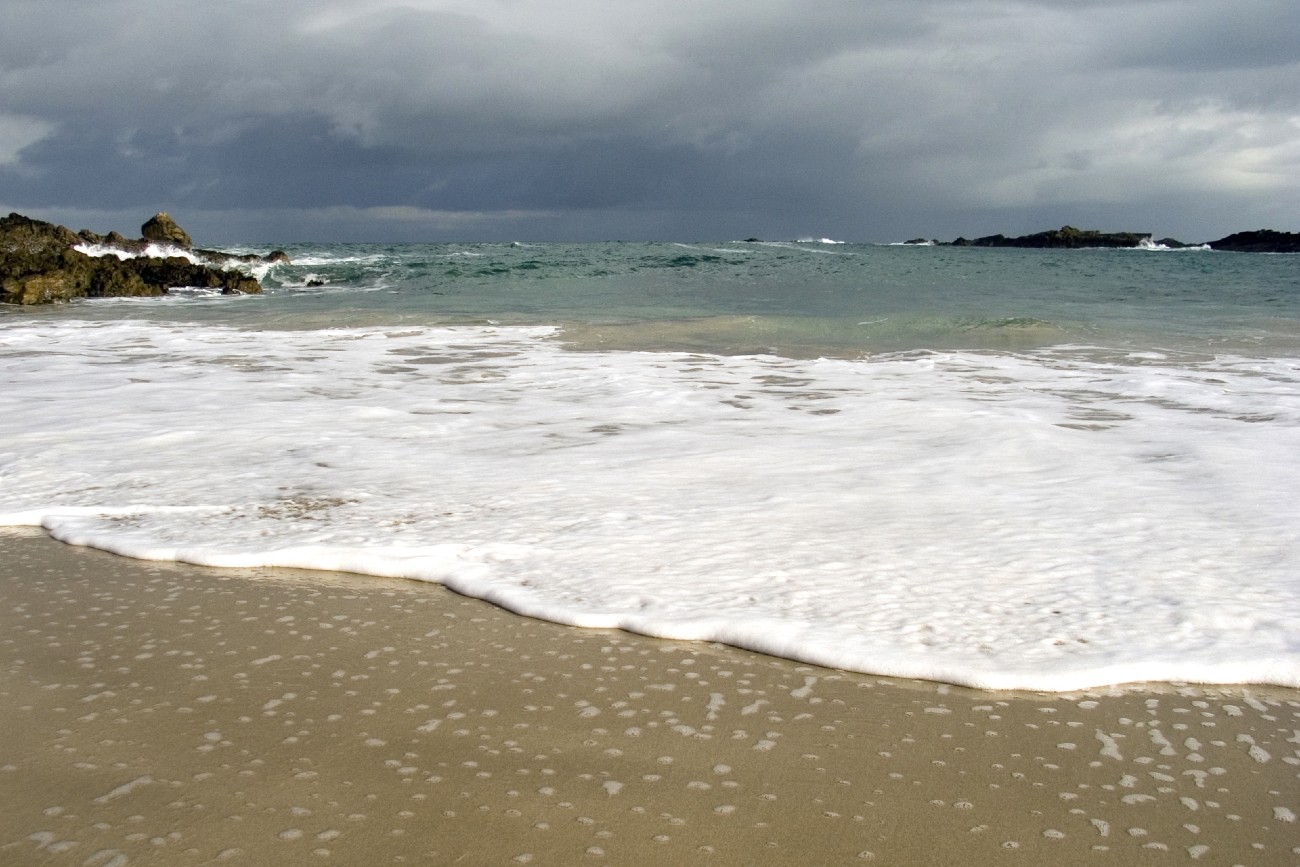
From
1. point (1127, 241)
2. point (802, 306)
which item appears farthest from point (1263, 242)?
point (802, 306)

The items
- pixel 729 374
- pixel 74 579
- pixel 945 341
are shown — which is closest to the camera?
pixel 74 579

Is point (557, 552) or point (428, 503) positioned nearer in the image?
point (557, 552)

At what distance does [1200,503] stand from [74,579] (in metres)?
4.75

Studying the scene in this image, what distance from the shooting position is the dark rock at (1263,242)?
256 ft

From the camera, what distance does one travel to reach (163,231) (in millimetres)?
33938

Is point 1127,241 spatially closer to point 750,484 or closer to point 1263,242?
point 1263,242

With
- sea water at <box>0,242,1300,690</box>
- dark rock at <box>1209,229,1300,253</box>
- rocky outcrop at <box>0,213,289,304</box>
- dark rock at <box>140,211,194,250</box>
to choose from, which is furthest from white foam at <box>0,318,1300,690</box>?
dark rock at <box>1209,229,1300,253</box>

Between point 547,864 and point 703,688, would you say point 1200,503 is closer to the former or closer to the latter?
point 703,688

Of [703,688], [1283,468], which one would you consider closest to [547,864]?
[703,688]

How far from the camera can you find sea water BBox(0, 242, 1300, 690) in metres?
3.35

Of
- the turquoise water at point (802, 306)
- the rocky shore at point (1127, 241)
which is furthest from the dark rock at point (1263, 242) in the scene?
the turquoise water at point (802, 306)

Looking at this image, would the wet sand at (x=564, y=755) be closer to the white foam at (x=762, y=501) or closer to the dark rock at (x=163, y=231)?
the white foam at (x=762, y=501)

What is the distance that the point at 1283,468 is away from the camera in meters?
5.51

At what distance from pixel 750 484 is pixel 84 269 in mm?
22054
